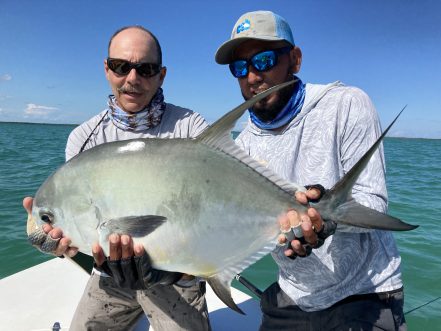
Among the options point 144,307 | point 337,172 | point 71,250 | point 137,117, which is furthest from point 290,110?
point 144,307

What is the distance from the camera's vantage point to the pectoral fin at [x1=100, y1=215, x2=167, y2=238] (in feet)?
5.48

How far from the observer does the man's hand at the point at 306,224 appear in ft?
5.28

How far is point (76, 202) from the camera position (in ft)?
5.80

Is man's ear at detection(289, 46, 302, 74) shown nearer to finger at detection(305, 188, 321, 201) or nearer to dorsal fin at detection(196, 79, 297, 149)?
dorsal fin at detection(196, 79, 297, 149)

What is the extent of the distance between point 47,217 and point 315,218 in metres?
1.32

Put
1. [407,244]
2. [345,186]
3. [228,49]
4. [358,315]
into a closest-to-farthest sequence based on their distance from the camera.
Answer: [345,186], [358,315], [228,49], [407,244]

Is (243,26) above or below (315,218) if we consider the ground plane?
above

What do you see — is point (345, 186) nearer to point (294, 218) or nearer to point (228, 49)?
point (294, 218)

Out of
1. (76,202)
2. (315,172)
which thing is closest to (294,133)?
(315,172)

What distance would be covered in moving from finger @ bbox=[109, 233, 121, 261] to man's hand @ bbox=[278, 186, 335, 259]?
2.49 ft

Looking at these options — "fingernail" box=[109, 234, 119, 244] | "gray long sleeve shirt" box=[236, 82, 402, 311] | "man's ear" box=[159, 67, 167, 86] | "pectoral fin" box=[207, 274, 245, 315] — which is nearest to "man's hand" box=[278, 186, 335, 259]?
"pectoral fin" box=[207, 274, 245, 315]

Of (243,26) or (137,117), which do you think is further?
(137,117)

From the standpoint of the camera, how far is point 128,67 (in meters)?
2.34

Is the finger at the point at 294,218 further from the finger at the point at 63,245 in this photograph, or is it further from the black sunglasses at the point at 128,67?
the black sunglasses at the point at 128,67
